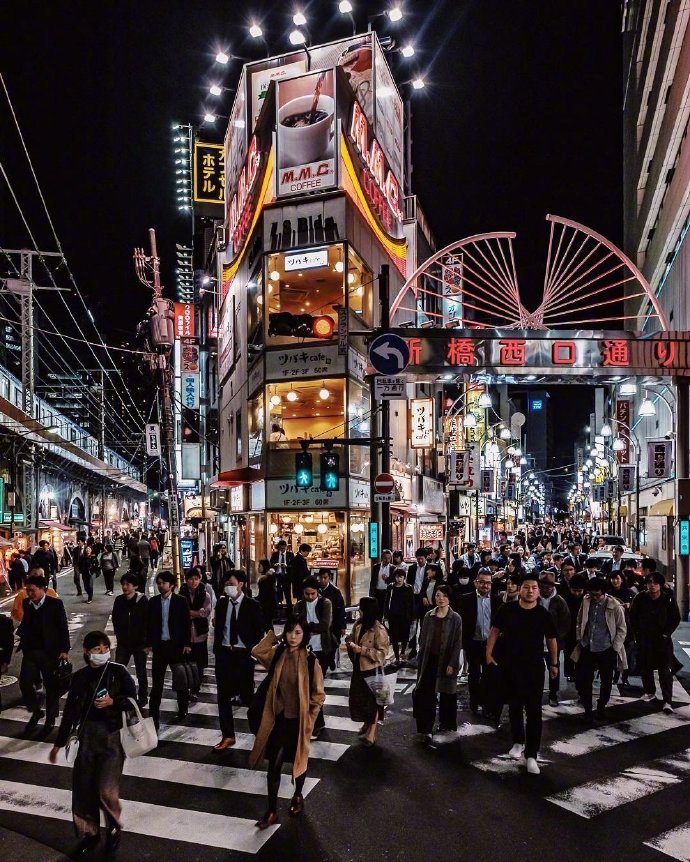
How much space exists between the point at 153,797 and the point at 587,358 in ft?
48.9

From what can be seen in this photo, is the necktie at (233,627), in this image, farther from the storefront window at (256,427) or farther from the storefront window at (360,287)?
the storefront window at (360,287)

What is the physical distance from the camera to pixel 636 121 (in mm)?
47906

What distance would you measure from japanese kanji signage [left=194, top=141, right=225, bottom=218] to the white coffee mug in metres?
16.0

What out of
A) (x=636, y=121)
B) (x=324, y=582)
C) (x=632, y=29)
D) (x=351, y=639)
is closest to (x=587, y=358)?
(x=324, y=582)

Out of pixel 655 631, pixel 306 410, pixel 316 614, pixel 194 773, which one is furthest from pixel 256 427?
pixel 194 773

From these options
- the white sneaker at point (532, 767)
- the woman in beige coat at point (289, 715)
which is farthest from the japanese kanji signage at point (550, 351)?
the woman in beige coat at point (289, 715)

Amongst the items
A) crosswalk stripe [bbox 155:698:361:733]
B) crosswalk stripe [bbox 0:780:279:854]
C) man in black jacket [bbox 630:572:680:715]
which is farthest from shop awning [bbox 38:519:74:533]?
man in black jacket [bbox 630:572:680:715]

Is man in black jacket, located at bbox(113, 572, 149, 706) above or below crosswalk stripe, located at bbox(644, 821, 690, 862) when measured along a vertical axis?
above

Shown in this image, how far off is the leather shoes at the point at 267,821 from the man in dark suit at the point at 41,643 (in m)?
4.29

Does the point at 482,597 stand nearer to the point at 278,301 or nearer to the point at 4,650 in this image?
the point at 4,650

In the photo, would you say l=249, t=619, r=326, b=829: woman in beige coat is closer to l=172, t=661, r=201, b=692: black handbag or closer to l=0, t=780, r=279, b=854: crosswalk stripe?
l=0, t=780, r=279, b=854: crosswalk stripe

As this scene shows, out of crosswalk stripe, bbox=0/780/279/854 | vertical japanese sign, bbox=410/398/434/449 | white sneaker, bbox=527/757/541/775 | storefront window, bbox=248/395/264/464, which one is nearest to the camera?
crosswalk stripe, bbox=0/780/279/854

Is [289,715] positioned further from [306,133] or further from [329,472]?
[306,133]

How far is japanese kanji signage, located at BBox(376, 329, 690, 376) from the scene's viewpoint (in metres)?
17.8
